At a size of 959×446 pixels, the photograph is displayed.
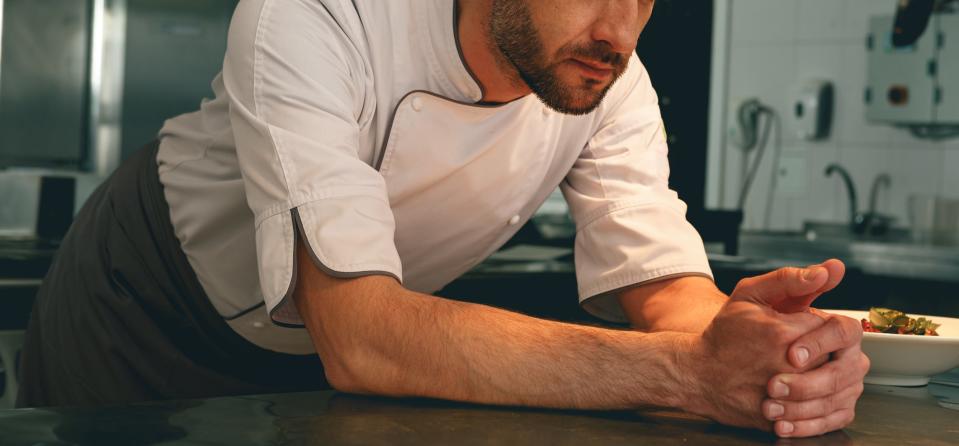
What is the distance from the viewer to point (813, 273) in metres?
0.97

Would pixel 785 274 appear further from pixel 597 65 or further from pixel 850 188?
pixel 850 188

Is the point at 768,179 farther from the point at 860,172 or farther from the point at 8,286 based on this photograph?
the point at 8,286

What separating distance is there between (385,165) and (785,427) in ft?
2.14

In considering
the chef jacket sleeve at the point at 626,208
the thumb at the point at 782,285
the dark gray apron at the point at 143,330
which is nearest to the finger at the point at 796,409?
the thumb at the point at 782,285

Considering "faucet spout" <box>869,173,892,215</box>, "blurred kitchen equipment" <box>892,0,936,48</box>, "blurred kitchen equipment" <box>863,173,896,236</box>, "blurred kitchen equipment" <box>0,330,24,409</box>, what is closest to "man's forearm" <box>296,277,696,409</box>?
"blurred kitchen equipment" <box>0,330,24,409</box>

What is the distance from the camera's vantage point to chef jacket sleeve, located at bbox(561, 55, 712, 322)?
1400 millimetres

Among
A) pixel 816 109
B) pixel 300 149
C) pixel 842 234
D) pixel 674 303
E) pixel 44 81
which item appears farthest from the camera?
pixel 816 109

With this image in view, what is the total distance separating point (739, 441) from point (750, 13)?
411cm

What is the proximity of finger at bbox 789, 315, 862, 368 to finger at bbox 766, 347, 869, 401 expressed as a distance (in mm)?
11

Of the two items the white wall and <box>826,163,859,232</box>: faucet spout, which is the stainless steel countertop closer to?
<box>826,163,859,232</box>: faucet spout

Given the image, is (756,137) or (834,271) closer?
(834,271)

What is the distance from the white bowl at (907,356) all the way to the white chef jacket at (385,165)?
0.28m

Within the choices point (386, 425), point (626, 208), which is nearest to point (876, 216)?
point (626, 208)

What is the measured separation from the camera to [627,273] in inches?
55.7
